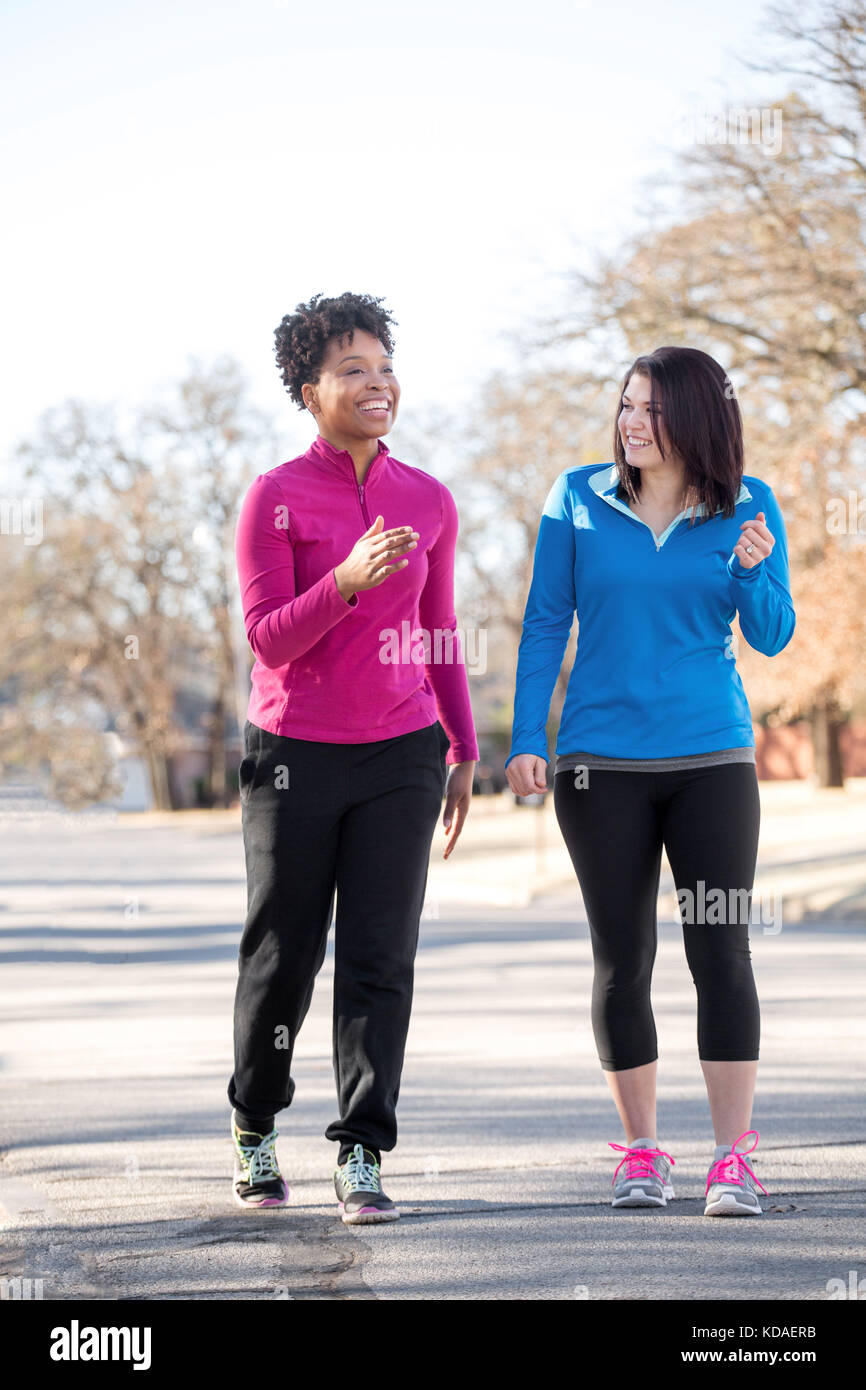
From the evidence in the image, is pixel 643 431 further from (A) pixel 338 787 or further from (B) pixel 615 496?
(A) pixel 338 787

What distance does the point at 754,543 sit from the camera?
12.6 ft

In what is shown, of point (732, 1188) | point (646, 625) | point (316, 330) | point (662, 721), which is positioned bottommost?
Result: point (732, 1188)

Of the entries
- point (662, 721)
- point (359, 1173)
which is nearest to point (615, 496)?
point (662, 721)

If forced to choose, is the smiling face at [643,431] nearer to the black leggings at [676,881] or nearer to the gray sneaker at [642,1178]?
the black leggings at [676,881]

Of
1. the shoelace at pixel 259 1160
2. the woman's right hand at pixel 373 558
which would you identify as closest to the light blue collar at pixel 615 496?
the woman's right hand at pixel 373 558

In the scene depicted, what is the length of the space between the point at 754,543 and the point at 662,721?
451 mm

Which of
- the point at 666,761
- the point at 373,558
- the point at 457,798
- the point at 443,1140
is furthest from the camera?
the point at 443,1140

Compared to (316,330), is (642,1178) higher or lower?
lower

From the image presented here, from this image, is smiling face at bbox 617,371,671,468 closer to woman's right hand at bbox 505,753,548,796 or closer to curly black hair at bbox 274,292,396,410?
curly black hair at bbox 274,292,396,410

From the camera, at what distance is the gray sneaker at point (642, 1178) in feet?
12.7

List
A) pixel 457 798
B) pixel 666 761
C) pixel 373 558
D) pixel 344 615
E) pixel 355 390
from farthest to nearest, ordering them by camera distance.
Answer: pixel 457 798
pixel 355 390
pixel 666 761
pixel 344 615
pixel 373 558
